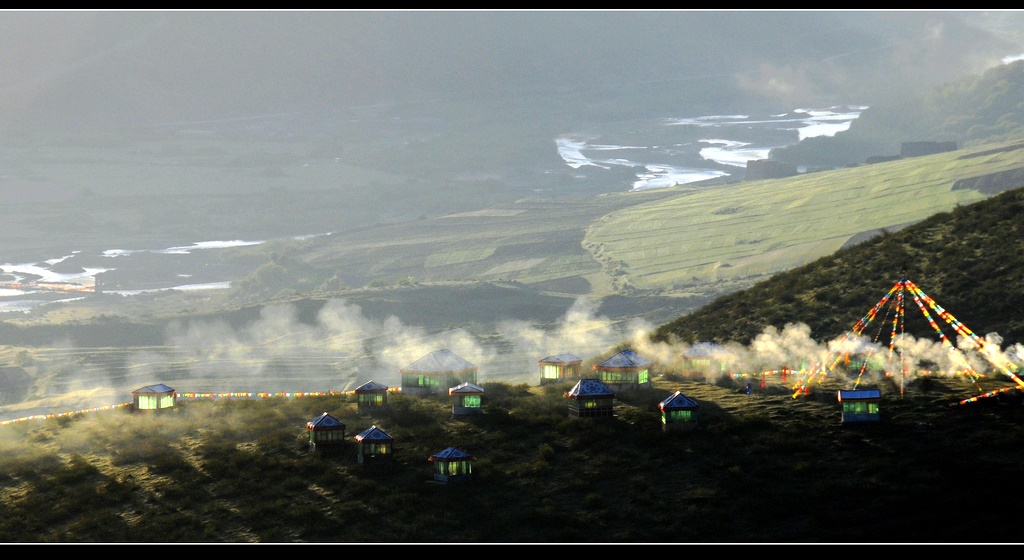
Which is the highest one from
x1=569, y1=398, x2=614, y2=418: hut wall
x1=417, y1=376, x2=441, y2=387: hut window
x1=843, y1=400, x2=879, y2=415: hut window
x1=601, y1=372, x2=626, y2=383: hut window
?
x1=417, y1=376, x2=441, y2=387: hut window

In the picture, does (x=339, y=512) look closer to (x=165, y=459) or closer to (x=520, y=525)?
(x=520, y=525)

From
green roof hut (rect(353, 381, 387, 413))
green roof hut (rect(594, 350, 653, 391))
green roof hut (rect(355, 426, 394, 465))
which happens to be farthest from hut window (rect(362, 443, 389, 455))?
green roof hut (rect(594, 350, 653, 391))

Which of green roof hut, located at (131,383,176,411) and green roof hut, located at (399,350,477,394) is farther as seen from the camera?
green roof hut, located at (399,350,477,394)

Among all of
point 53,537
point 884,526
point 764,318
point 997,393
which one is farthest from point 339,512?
point 764,318

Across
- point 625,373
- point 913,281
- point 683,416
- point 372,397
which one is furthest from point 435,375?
point 913,281

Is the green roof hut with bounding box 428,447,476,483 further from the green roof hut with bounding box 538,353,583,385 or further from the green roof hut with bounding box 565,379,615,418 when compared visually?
the green roof hut with bounding box 538,353,583,385

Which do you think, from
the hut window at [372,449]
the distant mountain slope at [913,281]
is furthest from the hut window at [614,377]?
the hut window at [372,449]

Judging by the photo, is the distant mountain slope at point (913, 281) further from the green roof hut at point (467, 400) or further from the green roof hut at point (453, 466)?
the green roof hut at point (453, 466)

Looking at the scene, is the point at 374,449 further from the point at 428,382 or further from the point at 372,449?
the point at 428,382
